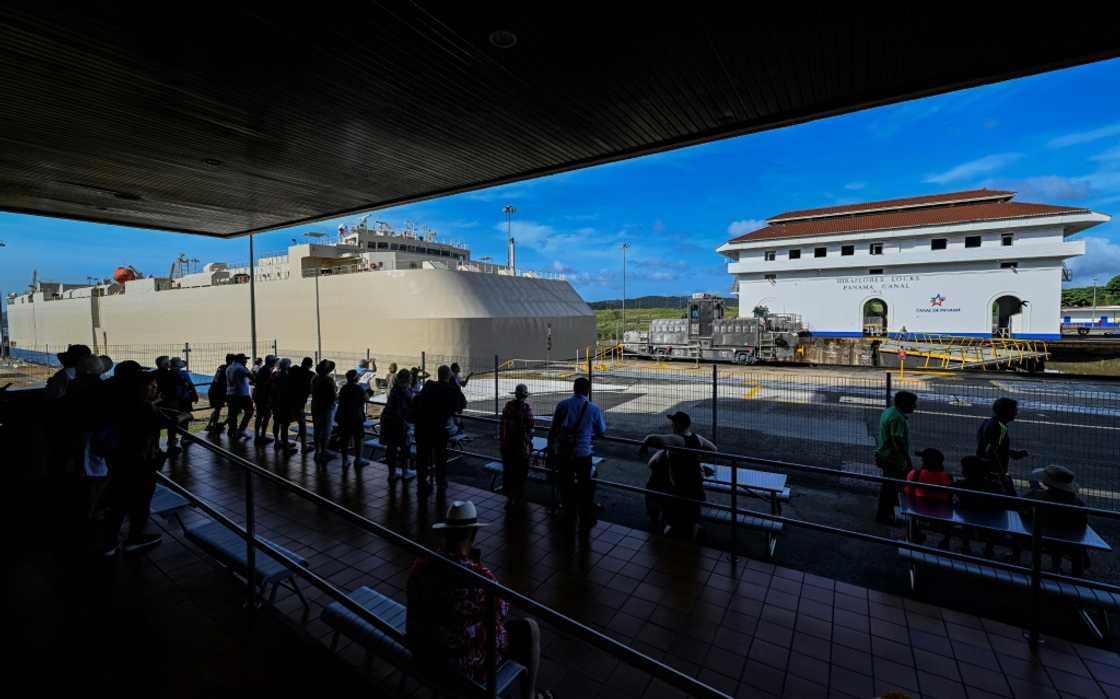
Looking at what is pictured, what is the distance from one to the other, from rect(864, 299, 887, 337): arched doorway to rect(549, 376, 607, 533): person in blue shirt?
35566mm

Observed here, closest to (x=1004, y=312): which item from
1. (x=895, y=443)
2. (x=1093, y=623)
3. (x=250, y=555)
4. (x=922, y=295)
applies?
(x=922, y=295)

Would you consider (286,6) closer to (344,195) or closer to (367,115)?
(367,115)

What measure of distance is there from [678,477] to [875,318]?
4037 centimetres

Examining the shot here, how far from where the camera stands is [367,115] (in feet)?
19.6

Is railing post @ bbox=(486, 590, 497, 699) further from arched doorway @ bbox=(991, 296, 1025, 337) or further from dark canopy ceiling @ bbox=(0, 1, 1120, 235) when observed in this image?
arched doorway @ bbox=(991, 296, 1025, 337)

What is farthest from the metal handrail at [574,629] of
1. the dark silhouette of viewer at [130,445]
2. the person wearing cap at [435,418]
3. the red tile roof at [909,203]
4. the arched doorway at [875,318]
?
the red tile roof at [909,203]

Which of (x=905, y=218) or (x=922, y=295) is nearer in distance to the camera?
(x=922, y=295)

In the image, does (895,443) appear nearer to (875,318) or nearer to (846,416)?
(846,416)

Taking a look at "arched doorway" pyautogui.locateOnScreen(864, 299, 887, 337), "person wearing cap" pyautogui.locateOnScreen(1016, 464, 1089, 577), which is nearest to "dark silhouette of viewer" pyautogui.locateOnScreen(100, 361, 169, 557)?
"person wearing cap" pyautogui.locateOnScreen(1016, 464, 1089, 577)

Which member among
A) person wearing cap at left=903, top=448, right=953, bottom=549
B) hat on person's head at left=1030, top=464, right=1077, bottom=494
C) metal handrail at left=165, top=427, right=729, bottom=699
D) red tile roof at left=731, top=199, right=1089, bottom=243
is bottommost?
person wearing cap at left=903, top=448, right=953, bottom=549

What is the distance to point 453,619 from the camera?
225 cm

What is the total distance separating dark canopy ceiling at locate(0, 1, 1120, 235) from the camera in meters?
4.06

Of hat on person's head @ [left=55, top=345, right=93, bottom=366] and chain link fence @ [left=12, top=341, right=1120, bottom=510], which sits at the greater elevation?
hat on person's head @ [left=55, top=345, right=93, bottom=366]

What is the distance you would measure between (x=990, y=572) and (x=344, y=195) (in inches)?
401
